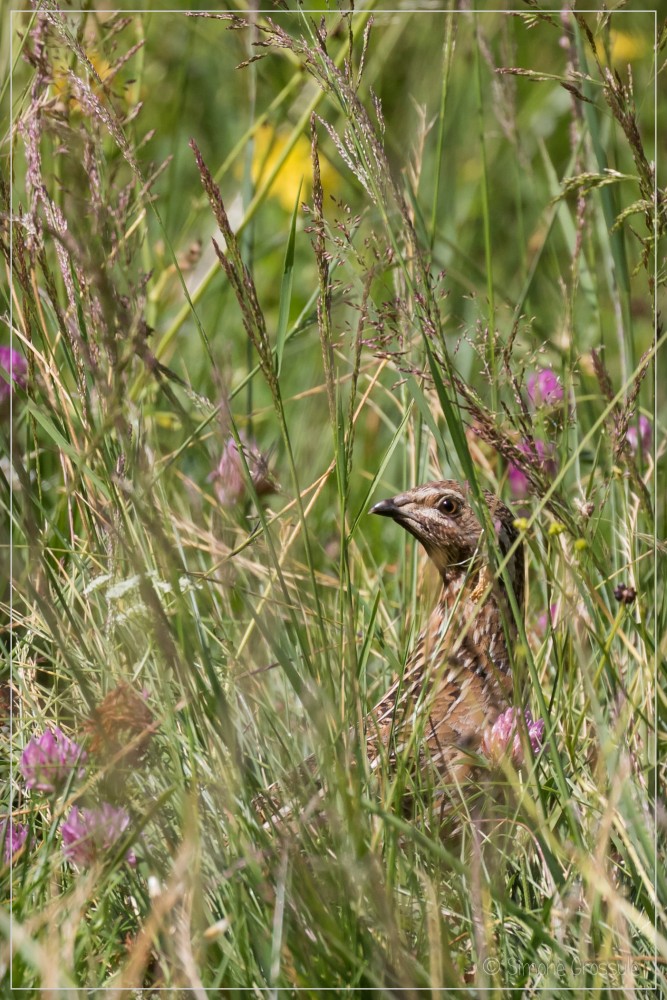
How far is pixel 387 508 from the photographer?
3.13 m

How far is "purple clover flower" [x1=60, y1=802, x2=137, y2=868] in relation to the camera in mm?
1953

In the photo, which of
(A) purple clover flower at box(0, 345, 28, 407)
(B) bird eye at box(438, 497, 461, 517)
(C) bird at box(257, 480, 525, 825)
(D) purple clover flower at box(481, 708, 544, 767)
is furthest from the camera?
(B) bird eye at box(438, 497, 461, 517)

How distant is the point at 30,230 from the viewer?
2.25 m

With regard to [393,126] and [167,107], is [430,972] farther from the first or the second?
[167,107]

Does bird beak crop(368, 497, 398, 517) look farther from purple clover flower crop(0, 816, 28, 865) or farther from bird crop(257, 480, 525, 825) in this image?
purple clover flower crop(0, 816, 28, 865)

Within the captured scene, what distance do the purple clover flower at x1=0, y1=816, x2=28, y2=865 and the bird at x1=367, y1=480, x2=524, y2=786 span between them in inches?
29.2

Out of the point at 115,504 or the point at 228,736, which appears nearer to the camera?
the point at 228,736

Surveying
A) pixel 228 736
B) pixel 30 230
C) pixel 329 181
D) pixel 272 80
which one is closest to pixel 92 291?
pixel 30 230

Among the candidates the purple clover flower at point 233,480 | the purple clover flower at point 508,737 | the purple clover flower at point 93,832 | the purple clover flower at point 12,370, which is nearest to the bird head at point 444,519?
the purple clover flower at point 233,480

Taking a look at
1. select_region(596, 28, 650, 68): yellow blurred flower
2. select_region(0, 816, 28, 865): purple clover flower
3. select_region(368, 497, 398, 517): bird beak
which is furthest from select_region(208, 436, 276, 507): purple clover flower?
select_region(596, 28, 650, 68): yellow blurred flower

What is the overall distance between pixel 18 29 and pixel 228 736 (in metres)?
1.89

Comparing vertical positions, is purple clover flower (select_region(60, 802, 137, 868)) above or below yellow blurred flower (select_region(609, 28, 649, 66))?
below

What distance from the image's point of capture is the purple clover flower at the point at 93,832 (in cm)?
195

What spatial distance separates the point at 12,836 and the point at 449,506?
152 cm
